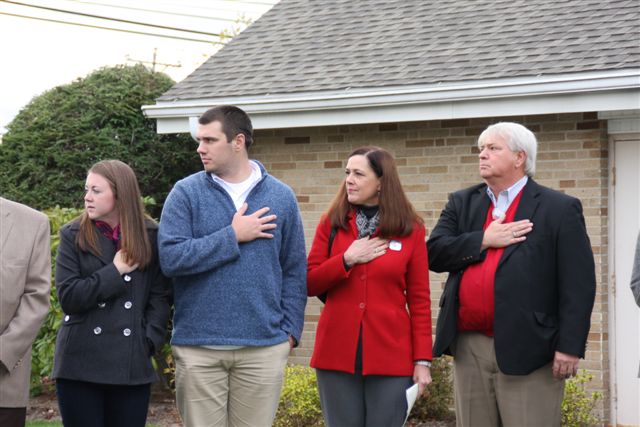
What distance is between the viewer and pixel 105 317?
18.3 feet

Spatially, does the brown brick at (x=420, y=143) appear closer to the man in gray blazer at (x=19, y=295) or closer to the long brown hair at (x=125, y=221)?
the long brown hair at (x=125, y=221)

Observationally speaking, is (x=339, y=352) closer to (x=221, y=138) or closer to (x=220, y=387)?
(x=220, y=387)

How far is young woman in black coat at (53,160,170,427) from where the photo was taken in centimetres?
551

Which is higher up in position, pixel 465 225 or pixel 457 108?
pixel 457 108

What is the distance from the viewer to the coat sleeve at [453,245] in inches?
222

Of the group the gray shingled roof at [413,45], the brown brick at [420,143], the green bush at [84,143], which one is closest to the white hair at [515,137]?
the gray shingled roof at [413,45]

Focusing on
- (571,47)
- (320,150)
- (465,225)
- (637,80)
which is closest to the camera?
(465,225)

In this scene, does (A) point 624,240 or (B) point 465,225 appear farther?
(A) point 624,240

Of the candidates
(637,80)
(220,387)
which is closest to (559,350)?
(220,387)

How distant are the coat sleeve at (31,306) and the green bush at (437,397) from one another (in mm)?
4583

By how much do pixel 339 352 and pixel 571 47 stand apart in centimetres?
485

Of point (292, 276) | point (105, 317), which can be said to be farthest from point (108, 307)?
point (292, 276)

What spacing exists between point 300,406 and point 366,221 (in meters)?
3.15

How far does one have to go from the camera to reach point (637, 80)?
8.20 m
